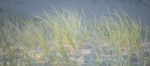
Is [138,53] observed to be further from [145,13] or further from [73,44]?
[145,13]

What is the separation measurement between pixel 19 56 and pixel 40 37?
1.34 ft

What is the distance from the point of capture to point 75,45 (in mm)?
3619

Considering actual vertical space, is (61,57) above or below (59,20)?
below

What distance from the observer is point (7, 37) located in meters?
4.34

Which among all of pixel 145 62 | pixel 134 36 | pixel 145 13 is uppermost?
pixel 145 13

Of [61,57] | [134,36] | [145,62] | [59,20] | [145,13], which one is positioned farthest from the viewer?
[145,13]

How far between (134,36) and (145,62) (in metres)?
0.59

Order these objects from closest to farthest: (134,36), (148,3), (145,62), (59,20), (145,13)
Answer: (145,62)
(134,36)
(59,20)
(145,13)
(148,3)

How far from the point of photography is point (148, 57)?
128 inches

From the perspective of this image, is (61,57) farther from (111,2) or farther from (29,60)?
(111,2)

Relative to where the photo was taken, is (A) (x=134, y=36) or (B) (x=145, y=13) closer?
(A) (x=134, y=36)

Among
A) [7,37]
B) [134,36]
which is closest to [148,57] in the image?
[134,36]

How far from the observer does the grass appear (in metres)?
3.31

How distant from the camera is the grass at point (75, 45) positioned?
3.31m
